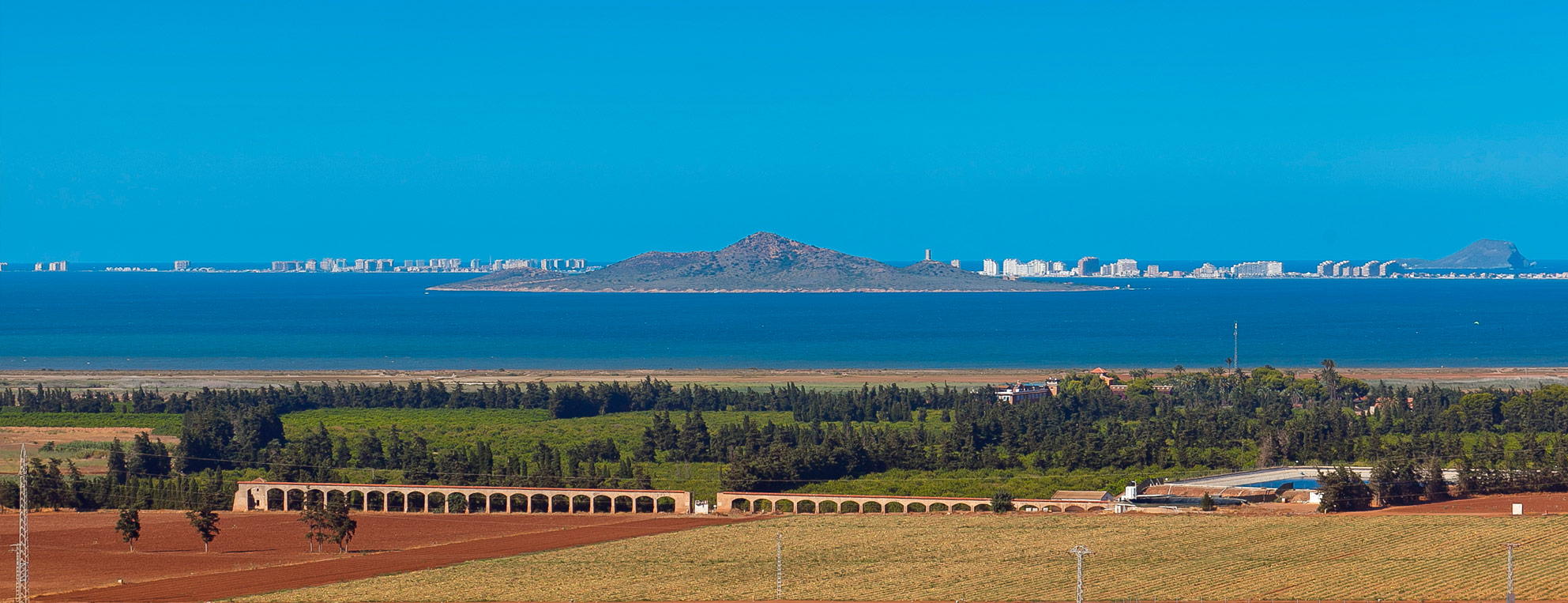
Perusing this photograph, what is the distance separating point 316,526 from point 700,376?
5053cm

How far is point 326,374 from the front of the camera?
294 feet

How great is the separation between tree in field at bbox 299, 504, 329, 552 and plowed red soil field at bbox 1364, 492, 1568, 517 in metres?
30.8

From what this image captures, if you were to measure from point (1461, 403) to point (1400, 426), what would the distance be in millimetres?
5215

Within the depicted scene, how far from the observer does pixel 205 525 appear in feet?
130

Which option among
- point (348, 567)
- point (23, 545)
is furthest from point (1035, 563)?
point (23, 545)

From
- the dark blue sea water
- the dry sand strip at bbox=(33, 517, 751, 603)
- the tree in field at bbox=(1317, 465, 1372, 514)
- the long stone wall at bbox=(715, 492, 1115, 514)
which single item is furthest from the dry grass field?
the dark blue sea water

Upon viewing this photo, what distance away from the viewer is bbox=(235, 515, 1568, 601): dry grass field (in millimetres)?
31359

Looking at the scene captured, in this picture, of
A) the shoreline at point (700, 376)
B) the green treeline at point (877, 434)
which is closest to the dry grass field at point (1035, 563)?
the green treeline at point (877, 434)

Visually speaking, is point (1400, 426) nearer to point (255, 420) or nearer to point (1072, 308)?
point (255, 420)

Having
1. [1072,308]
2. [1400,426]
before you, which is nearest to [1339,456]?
[1400,426]

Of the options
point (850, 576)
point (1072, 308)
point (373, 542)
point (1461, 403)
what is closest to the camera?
point (850, 576)

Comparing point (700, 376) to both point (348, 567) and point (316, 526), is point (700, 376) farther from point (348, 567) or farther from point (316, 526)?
point (348, 567)

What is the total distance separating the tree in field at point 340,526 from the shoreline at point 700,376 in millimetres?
43927

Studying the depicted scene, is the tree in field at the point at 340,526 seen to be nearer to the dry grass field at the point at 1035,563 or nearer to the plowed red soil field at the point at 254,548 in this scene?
the plowed red soil field at the point at 254,548
